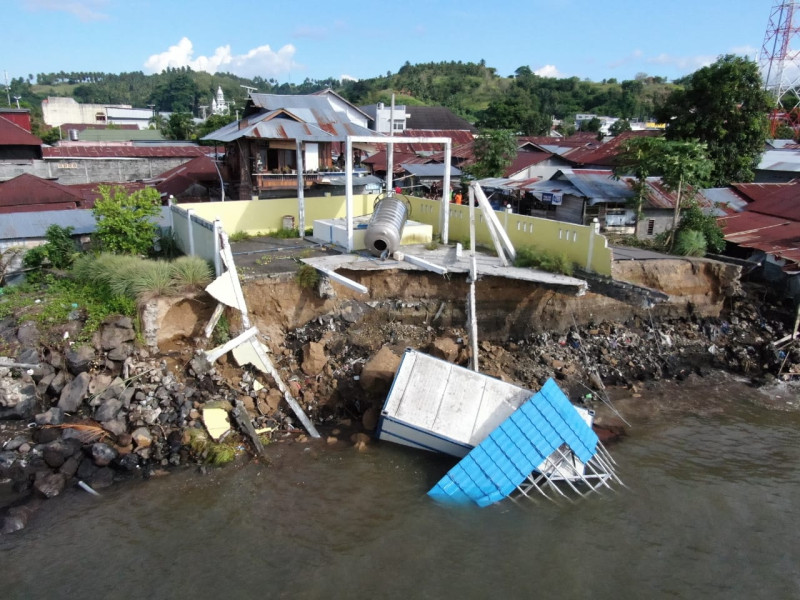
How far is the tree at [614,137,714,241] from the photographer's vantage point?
58.7 feet

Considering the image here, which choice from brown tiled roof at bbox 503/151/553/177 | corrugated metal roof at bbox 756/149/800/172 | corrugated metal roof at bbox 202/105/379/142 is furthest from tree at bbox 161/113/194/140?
corrugated metal roof at bbox 756/149/800/172

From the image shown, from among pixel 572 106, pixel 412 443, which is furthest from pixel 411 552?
pixel 572 106

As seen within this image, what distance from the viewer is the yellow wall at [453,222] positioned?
1358cm

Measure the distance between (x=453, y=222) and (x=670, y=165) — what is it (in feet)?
24.2

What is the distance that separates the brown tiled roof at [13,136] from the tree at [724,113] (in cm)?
3377

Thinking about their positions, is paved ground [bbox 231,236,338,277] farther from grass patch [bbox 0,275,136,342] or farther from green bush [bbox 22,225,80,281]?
green bush [bbox 22,225,80,281]

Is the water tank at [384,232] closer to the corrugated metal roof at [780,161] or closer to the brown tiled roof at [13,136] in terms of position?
the corrugated metal roof at [780,161]

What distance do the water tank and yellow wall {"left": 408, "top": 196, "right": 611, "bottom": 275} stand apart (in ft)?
7.64

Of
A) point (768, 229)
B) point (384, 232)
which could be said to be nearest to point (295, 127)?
point (384, 232)

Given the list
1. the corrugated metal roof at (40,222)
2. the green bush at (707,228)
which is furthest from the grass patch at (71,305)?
the green bush at (707,228)

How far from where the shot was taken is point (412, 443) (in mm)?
10969

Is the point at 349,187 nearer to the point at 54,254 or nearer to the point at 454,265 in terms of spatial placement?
the point at 454,265

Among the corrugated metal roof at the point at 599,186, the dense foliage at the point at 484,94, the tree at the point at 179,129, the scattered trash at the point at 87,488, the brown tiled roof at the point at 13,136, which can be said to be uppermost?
the dense foliage at the point at 484,94

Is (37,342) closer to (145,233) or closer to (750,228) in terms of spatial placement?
(145,233)
